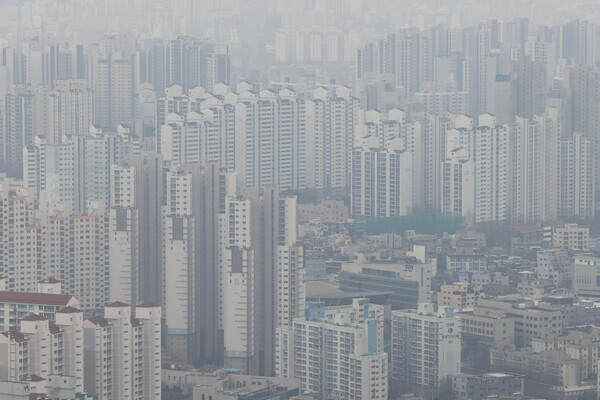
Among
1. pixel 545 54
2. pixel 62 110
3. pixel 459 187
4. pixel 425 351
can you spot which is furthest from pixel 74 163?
pixel 545 54

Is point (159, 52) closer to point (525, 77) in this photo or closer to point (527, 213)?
point (525, 77)

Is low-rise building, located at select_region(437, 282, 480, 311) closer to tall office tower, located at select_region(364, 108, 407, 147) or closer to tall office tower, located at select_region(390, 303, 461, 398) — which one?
tall office tower, located at select_region(390, 303, 461, 398)

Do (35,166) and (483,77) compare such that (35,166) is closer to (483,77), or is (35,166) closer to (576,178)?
(576,178)

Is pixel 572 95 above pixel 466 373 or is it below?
above

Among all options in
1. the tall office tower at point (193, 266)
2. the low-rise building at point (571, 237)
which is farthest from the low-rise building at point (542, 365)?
the low-rise building at point (571, 237)

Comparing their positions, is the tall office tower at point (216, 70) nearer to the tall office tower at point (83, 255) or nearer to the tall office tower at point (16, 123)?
the tall office tower at point (16, 123)

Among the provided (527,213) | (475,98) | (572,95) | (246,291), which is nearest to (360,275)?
(246,291)
